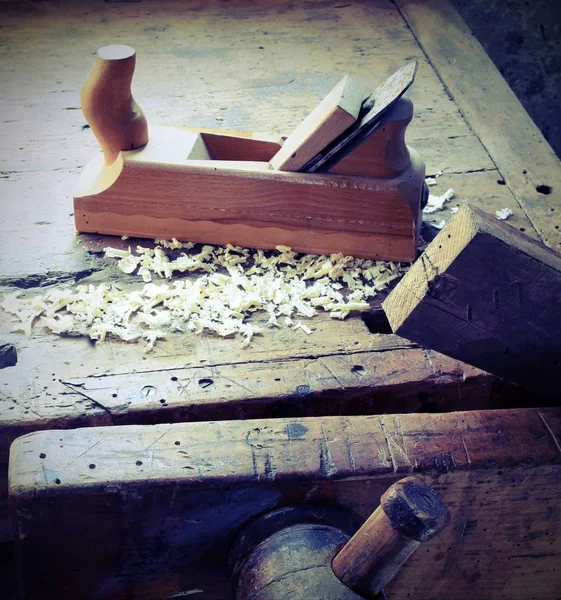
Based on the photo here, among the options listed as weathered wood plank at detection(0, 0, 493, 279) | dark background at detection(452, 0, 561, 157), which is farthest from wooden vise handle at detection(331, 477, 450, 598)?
dark background at detection(452, 0, 561, 157)

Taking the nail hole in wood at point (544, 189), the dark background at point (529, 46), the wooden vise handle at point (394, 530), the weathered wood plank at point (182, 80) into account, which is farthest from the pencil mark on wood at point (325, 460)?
the dark background at point (529, 46)

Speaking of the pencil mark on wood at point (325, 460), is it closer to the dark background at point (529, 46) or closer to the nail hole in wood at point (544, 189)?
the nail hole in wood at point (544, 189)

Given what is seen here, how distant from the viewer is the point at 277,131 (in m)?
2.21

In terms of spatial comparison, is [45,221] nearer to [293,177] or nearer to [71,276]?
[71,276]

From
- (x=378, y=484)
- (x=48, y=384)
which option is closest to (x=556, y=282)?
(x=378, y=484)

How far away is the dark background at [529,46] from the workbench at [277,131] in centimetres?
35

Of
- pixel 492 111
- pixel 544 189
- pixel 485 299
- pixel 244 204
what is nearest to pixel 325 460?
pixel 485 299

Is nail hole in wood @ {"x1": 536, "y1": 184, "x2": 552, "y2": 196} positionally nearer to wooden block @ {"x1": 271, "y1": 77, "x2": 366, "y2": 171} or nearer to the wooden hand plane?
the wooden hand plane

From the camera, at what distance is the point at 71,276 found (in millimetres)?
1765

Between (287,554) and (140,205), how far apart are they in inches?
34.9

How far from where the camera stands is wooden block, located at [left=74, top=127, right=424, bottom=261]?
1760mm

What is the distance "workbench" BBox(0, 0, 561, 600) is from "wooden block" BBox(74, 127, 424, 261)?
11 centimetres

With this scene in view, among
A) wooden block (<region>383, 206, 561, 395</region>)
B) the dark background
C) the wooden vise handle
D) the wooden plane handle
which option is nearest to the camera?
the wooden vise handle

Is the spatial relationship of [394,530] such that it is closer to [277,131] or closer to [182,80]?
[277,131]
